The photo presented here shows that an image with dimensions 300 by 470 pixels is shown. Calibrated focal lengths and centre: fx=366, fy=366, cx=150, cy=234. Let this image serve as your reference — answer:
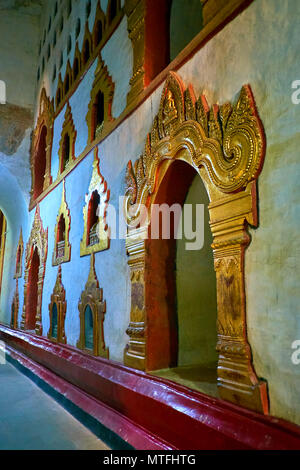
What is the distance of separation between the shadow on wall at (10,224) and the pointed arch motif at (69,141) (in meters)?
2.94

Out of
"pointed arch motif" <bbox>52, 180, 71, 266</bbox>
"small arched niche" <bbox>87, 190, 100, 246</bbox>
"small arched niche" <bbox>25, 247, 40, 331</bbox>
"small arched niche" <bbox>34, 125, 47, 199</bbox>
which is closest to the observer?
"small arched niche" <bbox>87, 190, 100, 246</bbox>

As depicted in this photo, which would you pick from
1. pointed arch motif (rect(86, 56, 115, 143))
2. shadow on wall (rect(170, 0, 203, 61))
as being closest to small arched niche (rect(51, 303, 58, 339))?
pointed arch motif (rect(86, 56, 115, 143))

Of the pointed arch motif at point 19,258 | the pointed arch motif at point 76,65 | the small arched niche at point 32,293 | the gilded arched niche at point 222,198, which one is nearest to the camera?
the gilded arched niche at point 222,198

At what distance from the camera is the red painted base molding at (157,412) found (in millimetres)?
2041

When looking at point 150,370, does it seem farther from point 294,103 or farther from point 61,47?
point 61,47

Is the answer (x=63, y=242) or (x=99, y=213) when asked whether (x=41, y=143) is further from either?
(x=99, y=213)

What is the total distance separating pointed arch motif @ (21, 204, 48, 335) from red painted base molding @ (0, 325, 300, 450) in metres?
2.59

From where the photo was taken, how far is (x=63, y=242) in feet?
21.6

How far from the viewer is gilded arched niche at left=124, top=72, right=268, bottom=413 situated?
2.40 meters

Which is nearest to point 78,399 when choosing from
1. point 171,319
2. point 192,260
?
point 171,319

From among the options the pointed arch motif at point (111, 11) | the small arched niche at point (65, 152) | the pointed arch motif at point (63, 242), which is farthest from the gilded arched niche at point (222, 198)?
the small arched niche at point (65, 152)

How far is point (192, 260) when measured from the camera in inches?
155

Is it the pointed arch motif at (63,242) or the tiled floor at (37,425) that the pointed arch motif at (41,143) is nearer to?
the pointed arch motif at (63,242)

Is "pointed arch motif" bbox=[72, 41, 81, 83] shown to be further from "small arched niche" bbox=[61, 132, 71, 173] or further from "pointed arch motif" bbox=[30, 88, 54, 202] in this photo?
"pointed arch motif" bbox=[30, 88, 54, 202]
